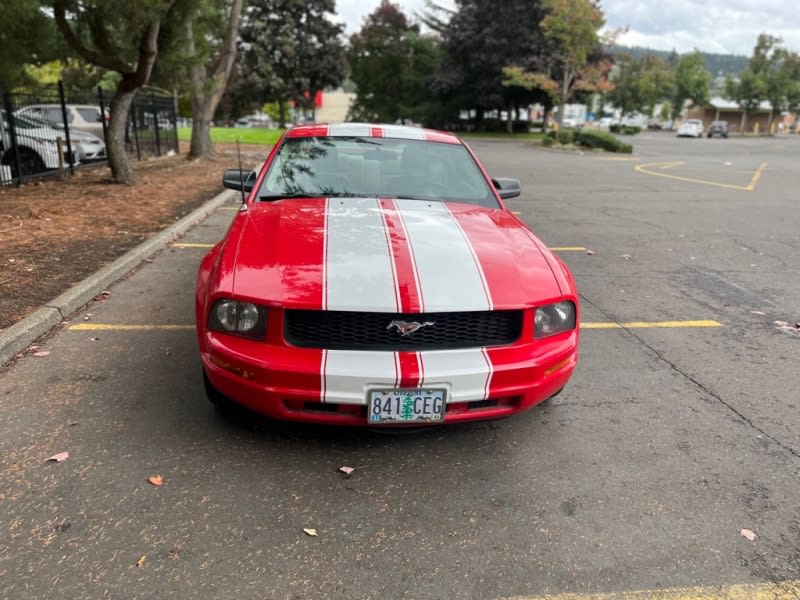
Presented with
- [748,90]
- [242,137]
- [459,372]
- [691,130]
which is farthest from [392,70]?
[459,372]

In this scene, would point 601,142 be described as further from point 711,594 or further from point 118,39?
point 711,594

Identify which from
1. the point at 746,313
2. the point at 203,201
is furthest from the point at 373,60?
the point at 746,313

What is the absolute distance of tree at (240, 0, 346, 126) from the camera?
142 feet

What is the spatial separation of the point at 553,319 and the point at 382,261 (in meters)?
0.90

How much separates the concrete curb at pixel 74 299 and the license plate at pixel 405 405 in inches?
107

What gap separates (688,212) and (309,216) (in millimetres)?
9339

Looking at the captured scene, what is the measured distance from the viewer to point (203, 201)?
420 inches

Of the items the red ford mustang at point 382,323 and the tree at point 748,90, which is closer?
the red ford mustang at point 382,323

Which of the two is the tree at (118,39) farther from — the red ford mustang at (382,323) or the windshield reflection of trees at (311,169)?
the red ford mustang at (382,323)

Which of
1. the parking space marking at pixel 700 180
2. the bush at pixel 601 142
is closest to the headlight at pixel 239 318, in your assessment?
the parking space marking at pixel 700 180

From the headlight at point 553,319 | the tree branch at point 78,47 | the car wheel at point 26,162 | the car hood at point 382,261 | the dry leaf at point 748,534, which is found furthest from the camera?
the car wheel at point 26,162

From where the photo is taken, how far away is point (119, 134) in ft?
38.4

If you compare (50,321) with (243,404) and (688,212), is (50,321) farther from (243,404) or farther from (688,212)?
(688,212)

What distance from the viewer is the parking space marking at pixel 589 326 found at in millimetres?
4598
